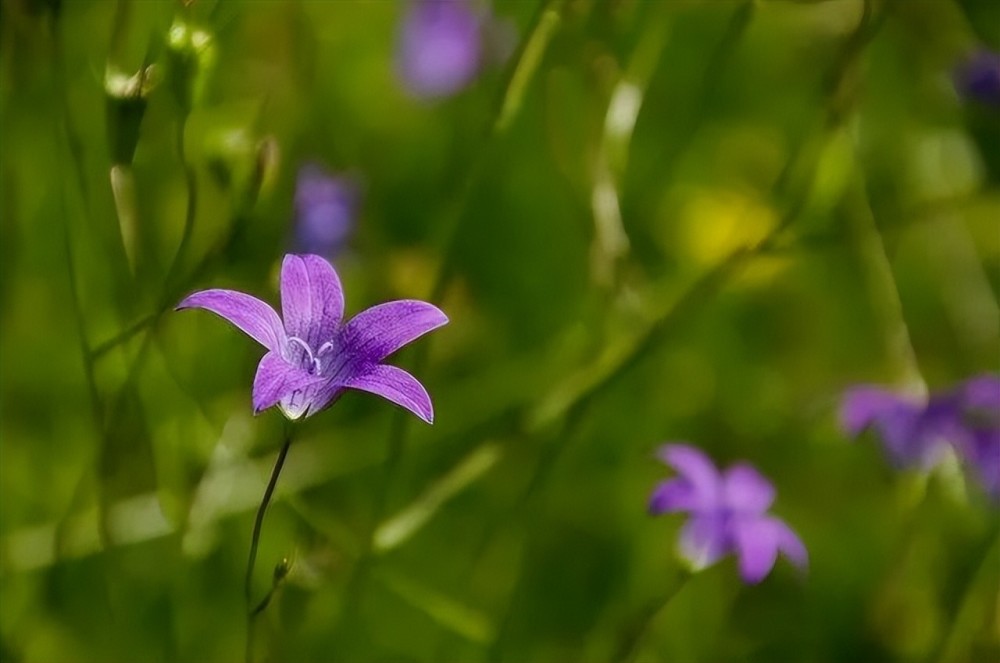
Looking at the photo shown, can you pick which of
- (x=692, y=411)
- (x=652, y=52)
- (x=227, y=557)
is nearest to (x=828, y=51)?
(x=692, y=411)

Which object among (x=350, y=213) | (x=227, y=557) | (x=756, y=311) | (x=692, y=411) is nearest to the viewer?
(x=227, y=557)

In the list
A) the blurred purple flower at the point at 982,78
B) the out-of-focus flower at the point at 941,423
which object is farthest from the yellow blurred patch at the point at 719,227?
the out-of-focus flower at the point at 941,423

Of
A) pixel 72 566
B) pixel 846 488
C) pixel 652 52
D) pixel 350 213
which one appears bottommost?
pixel 846 488

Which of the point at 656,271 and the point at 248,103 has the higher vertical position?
the point at 248,103

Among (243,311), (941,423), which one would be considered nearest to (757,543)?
(941,423)

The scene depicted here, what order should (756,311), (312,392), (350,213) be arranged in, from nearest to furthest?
(312,392)
(350,213)
(756,311)

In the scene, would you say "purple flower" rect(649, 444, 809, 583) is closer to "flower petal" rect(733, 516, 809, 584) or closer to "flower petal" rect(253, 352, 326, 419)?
"flower petal" rect(733, 516, 809, 584)

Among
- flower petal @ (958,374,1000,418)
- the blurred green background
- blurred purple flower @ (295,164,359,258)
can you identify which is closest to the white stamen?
the blurred green background

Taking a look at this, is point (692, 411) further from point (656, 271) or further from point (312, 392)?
point (312, 392)
